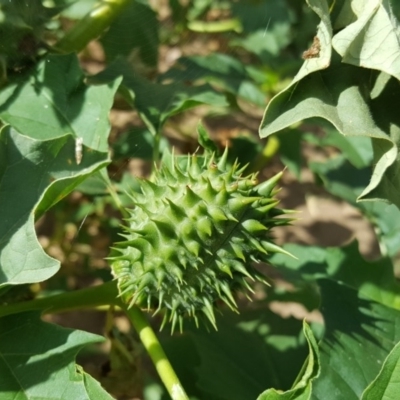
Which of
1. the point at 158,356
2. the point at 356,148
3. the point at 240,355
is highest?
the point at 158,356

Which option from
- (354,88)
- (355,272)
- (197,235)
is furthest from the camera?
(355,272)

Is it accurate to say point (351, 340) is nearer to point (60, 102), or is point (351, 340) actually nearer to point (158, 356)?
point (158, 356)

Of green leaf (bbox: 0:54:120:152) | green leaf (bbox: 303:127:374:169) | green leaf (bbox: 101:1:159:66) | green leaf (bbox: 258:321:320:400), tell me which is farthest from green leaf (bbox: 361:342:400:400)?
green leaf (bbox: 101:1:159:66)

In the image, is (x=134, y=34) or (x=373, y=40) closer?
(x=373, y=40)

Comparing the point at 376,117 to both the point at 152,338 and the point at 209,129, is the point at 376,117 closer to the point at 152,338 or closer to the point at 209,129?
the point at 152,338

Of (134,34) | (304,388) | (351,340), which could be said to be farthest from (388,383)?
(134,34)

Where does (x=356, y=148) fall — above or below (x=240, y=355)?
above

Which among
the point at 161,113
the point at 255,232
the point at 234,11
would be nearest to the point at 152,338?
the point at 255,232
